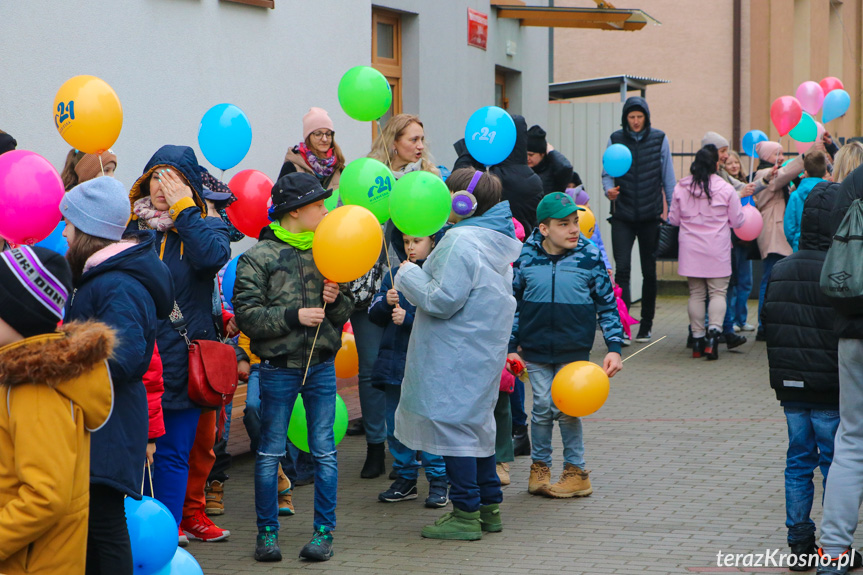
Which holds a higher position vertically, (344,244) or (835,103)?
(835,103)

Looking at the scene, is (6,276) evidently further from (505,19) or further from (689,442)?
(505,19)

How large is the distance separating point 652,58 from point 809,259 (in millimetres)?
18911

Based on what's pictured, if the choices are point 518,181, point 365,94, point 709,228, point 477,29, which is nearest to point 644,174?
point 709,228

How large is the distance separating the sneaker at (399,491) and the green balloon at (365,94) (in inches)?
92.8

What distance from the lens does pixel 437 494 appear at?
6523 mm

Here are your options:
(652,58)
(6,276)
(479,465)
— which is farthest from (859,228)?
(652,58)

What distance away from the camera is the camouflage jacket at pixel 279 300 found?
543 cm

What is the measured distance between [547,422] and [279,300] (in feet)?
6.86

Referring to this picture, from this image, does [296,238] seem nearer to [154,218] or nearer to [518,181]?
[154,218]

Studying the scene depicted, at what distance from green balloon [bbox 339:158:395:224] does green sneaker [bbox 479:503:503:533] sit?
69.3 inches

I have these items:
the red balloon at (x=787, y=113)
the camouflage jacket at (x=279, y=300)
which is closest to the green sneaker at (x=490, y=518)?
the camouflage jacket at (x=279, y=300)

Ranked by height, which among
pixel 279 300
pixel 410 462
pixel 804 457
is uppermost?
pixel 279 300

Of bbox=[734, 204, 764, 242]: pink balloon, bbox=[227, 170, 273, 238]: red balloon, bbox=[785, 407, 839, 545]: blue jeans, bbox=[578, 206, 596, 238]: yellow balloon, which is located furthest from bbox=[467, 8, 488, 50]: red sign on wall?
bbox=[785, 407, 839, 545]: blue jeans

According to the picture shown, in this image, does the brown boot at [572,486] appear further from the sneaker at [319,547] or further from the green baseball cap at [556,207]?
the sneaker at [319,547]
